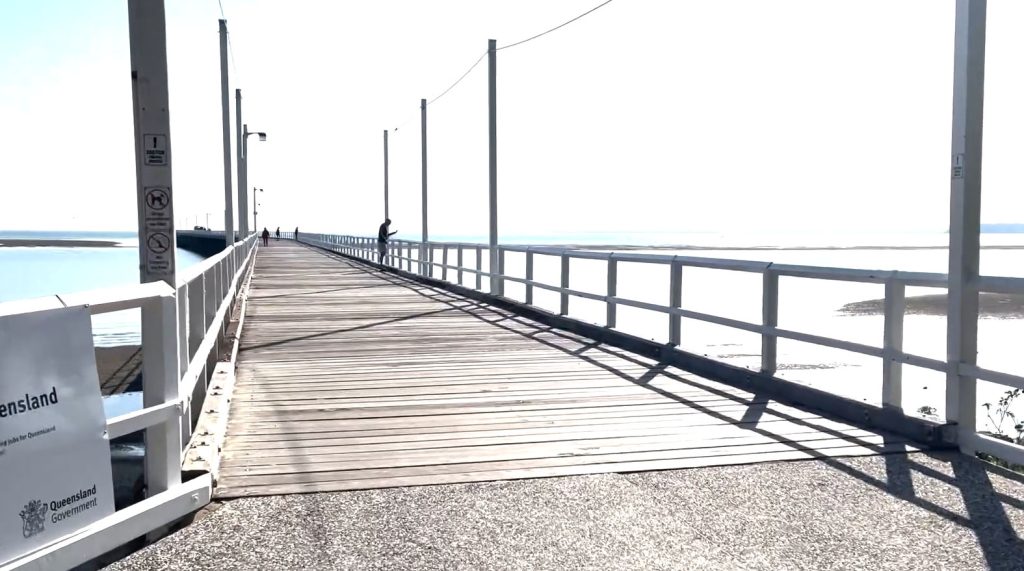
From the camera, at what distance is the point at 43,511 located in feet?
11.0

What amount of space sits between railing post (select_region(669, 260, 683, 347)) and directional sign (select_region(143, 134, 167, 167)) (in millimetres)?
5553

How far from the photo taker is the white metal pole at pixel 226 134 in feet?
72.1

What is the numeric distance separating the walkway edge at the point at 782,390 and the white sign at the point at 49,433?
15.6 ft

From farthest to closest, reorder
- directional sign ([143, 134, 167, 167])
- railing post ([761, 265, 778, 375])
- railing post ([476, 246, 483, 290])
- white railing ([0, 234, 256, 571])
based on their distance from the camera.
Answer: railing post ([476, 246, 483, 290]), railing post ([761, 265, 778, 375]), directional sign ([143, 134, 167, 167]), white railing ([0, 234, 256, 571])

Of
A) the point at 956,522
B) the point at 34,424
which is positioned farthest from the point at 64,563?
the point at 956,522

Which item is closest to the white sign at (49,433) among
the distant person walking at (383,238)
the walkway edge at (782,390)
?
the walkway edge at (782,390)

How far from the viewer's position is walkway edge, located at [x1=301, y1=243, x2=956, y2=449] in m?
5.58

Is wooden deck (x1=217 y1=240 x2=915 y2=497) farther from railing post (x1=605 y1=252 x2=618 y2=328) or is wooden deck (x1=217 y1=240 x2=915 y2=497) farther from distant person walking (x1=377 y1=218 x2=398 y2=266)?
distant person walking (x1=377 y1=218 x2=398 y2=266)

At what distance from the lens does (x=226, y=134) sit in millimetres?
23594

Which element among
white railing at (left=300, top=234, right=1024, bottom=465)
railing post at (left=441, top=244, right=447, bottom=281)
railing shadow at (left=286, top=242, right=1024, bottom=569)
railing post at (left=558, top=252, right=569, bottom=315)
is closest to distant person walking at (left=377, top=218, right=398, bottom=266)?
railing post at (left=441, top=244, right=447, bottom=281)

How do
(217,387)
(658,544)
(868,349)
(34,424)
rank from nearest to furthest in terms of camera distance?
(34,424) < (658,544) < (868,349) < (217,387)

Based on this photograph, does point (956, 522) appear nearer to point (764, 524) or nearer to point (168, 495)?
point (764, 524)

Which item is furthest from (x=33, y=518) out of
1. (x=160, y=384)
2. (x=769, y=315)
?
(x=769, y=315)

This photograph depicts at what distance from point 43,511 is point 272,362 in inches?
238
